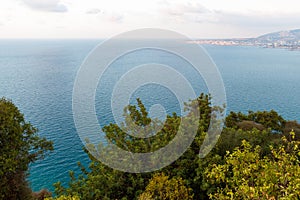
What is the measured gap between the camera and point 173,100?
266ft

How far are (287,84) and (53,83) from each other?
100 meters

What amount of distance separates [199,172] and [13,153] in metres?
16.6

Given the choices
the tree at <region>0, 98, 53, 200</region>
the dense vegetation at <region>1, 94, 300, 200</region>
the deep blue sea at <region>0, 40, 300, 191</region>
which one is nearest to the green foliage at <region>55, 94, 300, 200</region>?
the dense vegetation at <region>1, 94, 300, 200</region>

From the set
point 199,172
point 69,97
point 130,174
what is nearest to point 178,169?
point 199,172

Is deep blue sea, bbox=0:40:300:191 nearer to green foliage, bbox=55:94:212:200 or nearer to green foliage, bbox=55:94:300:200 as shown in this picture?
green foliage, bbox=55:94:212:200

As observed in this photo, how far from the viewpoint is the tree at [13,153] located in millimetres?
23188

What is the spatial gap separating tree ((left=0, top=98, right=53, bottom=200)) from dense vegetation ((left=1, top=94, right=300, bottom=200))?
5.85 meters

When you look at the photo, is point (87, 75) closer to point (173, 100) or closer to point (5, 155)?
point (173, 100)

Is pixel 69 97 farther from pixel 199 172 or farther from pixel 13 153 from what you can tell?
pixel 199 172

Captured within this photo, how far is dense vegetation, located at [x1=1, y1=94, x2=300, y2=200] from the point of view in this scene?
12359mm

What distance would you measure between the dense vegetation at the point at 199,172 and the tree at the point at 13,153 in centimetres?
585

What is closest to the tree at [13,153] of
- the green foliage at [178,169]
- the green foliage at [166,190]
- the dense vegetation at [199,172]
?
the green foliage at [178,169]

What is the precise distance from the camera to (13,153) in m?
23.5

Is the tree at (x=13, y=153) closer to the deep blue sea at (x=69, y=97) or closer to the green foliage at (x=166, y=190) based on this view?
the green foliage at (x=166, y=190)
